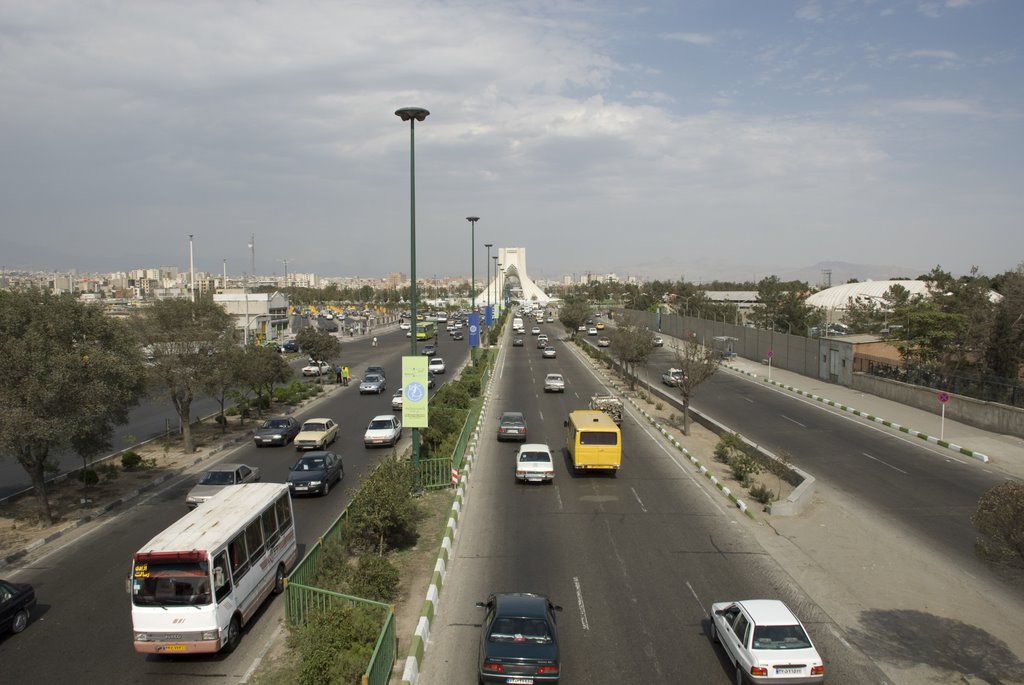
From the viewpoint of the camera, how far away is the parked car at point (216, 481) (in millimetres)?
19312

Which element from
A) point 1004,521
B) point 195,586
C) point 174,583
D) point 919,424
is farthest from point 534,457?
point 919,424

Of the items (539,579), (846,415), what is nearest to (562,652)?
(539,579)

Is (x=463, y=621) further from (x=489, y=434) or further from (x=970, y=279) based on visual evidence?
(x=970, y=279)

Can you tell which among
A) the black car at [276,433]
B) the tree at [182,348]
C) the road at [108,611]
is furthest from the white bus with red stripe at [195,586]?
the black car at [276,433]

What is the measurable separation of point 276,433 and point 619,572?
62.3 ft

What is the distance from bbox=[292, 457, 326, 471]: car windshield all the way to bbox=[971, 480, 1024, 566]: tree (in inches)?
665

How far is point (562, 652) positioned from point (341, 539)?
6164mm

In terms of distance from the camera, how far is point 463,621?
12.3 meters

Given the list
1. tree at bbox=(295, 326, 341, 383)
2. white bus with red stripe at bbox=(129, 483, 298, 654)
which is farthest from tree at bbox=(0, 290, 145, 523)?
tree at bbox=(295, 326, 341, 383)

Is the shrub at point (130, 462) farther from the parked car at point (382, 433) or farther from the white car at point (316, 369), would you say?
the white car at point (316, 369)

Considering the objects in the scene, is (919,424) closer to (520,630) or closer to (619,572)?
(619,572)

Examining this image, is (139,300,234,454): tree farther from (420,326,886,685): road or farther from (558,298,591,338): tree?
(558,298,591,338): tree

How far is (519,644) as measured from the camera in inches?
390

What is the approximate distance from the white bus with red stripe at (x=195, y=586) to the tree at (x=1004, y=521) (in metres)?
11.3
